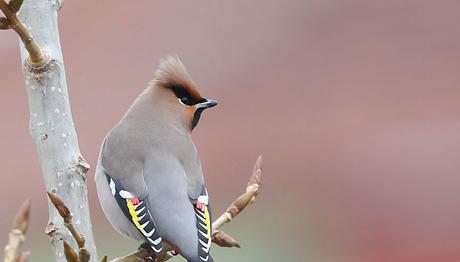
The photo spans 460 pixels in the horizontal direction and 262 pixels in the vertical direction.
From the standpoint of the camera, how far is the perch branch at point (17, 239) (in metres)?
2.49

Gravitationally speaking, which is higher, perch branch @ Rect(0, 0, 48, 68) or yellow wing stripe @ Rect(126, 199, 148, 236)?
perch branch @ Rect(0, 0, 48, 68)

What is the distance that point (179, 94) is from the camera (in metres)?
4.29

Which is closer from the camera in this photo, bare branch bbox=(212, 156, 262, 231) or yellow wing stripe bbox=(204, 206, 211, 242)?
bare branch bbox=(212, 156, 262, 231)

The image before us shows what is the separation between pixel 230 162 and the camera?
445 inches

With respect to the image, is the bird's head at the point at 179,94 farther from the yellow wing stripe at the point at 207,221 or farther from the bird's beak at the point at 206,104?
the yellow wing stripe at the point at 207,221

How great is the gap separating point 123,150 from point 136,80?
7596 millimetres

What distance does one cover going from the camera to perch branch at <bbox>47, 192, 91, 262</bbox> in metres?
2.74

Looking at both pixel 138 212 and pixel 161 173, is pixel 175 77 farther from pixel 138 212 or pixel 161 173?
pixel 138 212

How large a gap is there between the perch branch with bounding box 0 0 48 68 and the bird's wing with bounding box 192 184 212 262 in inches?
32.2

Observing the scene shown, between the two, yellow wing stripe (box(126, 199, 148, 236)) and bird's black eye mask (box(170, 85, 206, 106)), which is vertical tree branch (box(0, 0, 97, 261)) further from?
bird's black eye mask (box(170, 85, 206, 106))

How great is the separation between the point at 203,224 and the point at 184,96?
28.4 inches

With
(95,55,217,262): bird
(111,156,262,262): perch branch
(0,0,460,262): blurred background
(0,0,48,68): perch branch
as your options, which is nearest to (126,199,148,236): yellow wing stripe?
(95,55,217,262): bird

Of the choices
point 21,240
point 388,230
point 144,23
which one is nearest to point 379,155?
point 388,230

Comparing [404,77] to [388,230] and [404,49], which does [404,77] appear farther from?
[388,230]
